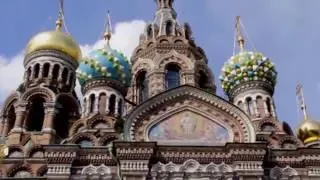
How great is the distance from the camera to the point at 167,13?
22.0 m

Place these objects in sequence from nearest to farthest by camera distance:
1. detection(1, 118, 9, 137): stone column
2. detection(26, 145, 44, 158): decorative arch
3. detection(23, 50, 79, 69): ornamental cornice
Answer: detection(26, 145, 44, 158): decorative arch < detection(1, 118, 9, 137): stone column < detection(23, 50, 79, 69): ornamental cornice

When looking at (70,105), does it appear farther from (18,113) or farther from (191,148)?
(191,148)

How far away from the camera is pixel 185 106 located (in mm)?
13828

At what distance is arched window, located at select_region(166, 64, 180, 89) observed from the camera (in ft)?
61.8

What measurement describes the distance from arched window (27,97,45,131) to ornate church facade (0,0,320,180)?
0.03m

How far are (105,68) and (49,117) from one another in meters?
2.55

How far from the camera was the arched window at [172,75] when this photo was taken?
1884 centimetres

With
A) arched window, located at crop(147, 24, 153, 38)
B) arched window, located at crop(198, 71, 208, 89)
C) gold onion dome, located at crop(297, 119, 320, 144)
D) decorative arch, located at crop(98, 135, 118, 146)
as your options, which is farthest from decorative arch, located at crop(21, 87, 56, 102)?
gold onion dome, located at crop(297, 119, 320, 144)

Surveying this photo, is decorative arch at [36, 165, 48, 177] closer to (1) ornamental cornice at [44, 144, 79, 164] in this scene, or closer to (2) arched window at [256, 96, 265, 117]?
(1) ornamental cornice at [44, 144, 79, 164]

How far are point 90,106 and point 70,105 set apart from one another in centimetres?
221

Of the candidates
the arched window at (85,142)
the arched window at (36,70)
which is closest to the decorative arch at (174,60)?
the arched window at (36,70)

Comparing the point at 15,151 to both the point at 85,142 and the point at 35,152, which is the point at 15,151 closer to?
the point at 35,152

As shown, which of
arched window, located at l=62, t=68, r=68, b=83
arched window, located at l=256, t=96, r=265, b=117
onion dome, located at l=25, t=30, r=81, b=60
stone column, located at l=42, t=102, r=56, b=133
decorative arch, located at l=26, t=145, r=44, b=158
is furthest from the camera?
onion dome, located at l=25, t=30, r=81, b=60

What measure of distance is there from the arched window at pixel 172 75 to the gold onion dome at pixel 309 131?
4287 millimetres
